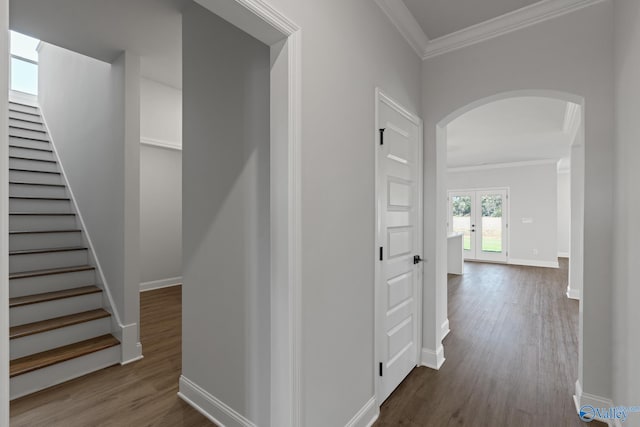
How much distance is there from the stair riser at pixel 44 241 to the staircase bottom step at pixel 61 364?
1.32 m

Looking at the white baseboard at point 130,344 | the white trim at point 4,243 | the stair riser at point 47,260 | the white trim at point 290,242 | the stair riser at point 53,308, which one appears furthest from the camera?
the stair riser at point 47,260

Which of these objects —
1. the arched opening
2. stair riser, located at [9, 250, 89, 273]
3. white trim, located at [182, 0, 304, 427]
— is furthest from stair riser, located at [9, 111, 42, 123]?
the arched opening

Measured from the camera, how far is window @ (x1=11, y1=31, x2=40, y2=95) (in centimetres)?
517

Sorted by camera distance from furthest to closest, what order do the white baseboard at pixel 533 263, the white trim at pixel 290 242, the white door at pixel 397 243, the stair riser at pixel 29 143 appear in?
1. the white baseboard at pixel 533 263
2. the stair riser at pixel 29 143
3. the white door at pixel 397 243
4. the white trim at pixel 290 242

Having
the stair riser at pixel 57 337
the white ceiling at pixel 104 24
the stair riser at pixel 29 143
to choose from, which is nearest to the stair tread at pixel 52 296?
the stair riser at pixel 57 337

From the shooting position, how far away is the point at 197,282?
2107mm

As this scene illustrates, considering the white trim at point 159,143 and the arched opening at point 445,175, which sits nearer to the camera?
the arched opening at point 445,175

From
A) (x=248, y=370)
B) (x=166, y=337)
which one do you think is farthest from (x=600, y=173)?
(x=166, y=337)

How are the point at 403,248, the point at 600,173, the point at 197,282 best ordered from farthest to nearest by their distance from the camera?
the point at 403,248, the point at 197,282, the point at 600,173

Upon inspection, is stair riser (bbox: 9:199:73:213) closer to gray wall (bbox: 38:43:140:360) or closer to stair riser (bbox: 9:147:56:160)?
gray wall (bbox: 38:43:140:360)

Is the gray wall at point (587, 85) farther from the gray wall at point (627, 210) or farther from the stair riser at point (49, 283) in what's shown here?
the stair riser at point (49, 283)

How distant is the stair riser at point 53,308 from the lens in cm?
256

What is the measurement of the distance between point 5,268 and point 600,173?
2.90 metres

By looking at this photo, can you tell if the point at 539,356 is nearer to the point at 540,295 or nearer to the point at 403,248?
the point at 403,248
